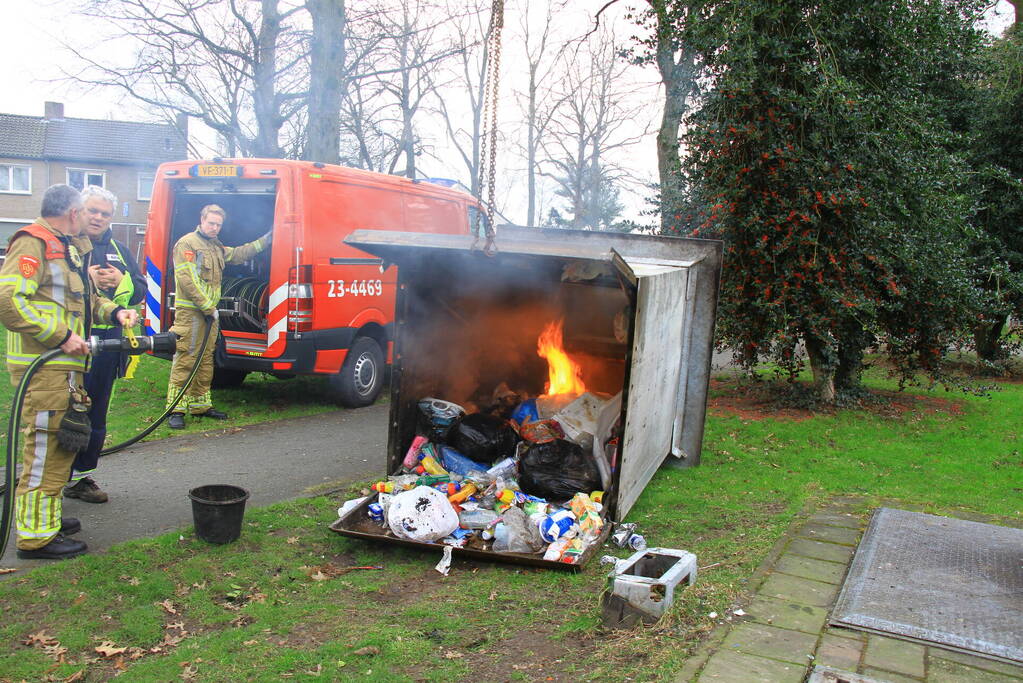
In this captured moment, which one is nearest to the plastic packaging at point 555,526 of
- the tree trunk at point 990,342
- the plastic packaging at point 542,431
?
the plastic packaging at point 542,431

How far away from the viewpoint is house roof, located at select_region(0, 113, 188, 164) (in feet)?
128

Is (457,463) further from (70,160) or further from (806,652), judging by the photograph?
(70,160)

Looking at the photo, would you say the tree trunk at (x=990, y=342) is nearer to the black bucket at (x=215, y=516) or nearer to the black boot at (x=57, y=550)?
the black bucket at (x=215, y=516)

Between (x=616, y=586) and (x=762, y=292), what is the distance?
577 centimetres

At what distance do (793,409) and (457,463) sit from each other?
18.3 feet

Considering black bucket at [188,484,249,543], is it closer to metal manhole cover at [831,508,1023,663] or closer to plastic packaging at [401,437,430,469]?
plastic packaging at [401,437,430,469]

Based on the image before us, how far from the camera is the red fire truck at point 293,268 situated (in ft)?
26.0

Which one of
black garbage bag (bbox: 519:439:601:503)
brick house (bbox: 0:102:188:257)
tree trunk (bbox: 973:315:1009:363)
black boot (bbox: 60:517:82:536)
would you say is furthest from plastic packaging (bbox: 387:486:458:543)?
brick house (bbox: 0:102:188:257)

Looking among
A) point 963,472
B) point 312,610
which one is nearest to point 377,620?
point 312,610

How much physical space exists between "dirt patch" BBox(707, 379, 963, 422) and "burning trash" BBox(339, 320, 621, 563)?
142 inches

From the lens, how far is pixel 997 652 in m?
3.52

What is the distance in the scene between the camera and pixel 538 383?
6.98m

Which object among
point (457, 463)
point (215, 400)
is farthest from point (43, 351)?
point (215, 400)

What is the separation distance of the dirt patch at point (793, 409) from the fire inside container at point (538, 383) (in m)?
2.91
